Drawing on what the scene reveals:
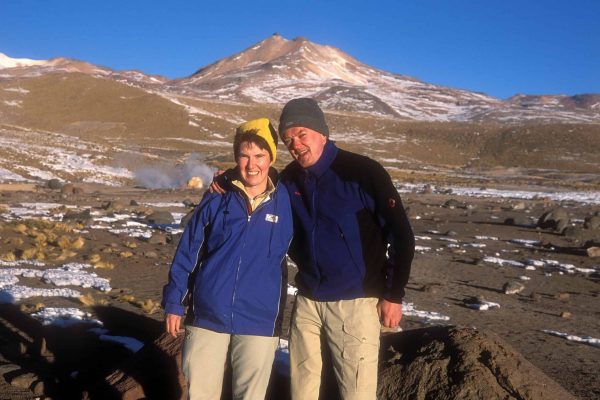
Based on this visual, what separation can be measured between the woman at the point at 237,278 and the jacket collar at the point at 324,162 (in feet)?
0.69

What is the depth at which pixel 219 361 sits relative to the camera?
3.15 meters

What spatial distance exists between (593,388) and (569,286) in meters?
5.57

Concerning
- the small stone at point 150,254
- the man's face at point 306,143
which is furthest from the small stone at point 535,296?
the man's face at point 306,143

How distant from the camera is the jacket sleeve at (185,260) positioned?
314 centimetres

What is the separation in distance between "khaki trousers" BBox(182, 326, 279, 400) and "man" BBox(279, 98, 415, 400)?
0.27 metres

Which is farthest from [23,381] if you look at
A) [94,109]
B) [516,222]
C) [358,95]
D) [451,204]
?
[358,95]

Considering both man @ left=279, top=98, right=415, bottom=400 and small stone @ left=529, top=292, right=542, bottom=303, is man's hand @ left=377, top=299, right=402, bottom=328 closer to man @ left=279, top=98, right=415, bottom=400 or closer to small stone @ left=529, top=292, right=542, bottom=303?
man @ left=279, top=98, right=415, bottom=400

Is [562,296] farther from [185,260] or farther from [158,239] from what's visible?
[185,260]

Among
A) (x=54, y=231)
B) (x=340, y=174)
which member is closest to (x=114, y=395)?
(x=340, y=174)

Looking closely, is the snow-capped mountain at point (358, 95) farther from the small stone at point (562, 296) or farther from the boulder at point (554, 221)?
the small stone at point (562, 296)

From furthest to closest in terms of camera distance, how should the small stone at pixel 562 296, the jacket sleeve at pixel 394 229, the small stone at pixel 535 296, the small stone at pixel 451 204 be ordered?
the small stone at pixel 451 204, the small stone at pixel 562 296, the small stone at pixel 535 296, the jacket sleeve at pixel 394 229

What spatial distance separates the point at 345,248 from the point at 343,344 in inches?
19.2

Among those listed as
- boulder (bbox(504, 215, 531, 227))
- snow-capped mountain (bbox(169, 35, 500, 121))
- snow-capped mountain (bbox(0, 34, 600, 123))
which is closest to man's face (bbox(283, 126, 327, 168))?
boulder (bbox(504, 215, 531, 227))

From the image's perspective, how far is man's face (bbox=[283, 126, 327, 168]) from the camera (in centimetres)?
Answer: 323
